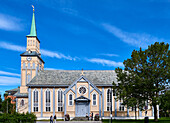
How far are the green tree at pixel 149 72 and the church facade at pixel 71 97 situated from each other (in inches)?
371

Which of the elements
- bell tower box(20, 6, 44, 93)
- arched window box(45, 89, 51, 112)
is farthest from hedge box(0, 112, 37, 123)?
bell tower box(20, 6, 44, 93)

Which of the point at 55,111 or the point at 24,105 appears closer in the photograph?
the point at 55,111

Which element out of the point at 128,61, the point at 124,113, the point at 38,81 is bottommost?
the point at 124,113

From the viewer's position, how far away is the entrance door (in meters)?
42.5

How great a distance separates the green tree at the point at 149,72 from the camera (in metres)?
32.5

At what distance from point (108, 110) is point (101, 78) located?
22.9ft

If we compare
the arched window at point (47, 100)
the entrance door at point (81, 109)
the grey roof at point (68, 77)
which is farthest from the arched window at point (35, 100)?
the entrance door at point (81, 109)

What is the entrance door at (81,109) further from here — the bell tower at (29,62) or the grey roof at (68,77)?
the bell tower at (29,62)

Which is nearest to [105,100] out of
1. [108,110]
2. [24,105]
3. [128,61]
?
[108,110]

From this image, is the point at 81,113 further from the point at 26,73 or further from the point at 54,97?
the point at 26,73

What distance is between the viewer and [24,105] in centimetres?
4722

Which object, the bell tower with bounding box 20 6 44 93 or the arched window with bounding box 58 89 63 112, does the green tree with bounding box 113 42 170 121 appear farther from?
the bell tower with bounding box 20 6 44 93

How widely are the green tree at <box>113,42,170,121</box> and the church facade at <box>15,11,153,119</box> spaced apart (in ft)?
31.0

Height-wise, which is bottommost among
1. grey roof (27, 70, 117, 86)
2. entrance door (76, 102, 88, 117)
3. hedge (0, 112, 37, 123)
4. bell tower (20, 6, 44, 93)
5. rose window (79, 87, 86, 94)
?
entrance door (76, 102, 88, 117)
